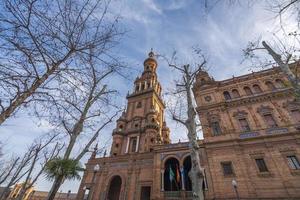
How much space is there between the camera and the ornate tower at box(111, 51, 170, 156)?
27.8 metres

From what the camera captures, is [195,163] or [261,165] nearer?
[195,163]

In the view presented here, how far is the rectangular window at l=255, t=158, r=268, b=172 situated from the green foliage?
16.6 meters

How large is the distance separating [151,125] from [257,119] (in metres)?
15.2

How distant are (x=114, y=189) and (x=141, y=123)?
1152 centimetres

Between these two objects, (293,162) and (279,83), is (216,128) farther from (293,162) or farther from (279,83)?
(279,83)

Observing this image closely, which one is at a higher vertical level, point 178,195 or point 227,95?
point 227,95

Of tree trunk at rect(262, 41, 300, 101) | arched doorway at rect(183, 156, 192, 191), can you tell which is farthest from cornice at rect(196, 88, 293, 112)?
tree trunk at rect(262, 41, 300, 101)

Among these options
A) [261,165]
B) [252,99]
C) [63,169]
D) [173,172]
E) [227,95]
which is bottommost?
[63,169]

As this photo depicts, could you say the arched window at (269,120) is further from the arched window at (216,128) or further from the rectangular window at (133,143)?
the rectangular window at (133,143)

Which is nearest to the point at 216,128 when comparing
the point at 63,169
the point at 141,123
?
the point at 141,123

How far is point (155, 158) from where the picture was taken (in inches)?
843

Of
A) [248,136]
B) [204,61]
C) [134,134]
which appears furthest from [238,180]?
[134,134]

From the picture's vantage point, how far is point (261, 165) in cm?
1641

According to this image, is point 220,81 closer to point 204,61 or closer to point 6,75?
point 204,61
